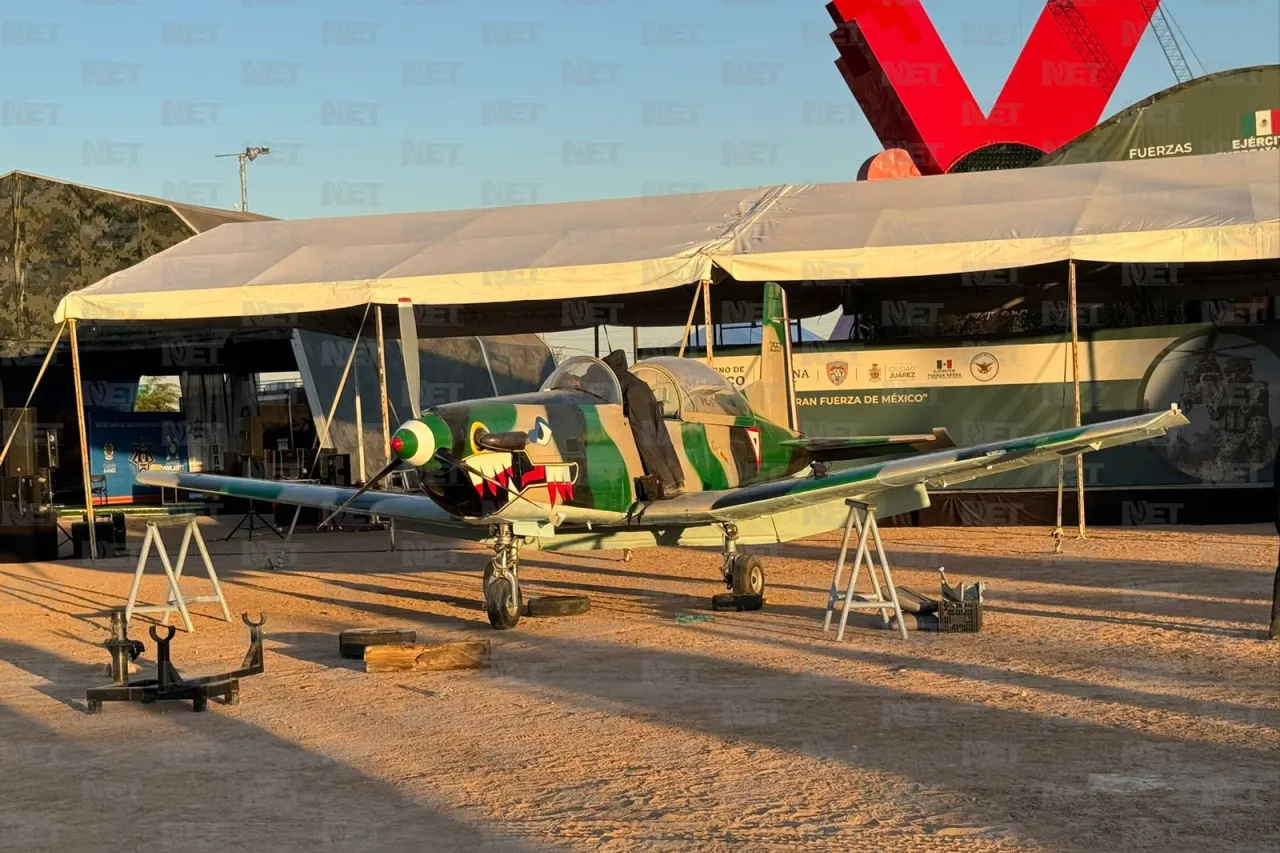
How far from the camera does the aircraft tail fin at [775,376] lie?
1630 cm

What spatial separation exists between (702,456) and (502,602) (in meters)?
2.73

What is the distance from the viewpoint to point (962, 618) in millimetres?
10711

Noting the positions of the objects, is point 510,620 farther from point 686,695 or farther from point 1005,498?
point 1005,498

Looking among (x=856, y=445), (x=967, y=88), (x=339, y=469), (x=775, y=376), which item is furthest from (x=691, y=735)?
(x=967, y=88)

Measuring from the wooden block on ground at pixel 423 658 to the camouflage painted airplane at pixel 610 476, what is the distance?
165 cm

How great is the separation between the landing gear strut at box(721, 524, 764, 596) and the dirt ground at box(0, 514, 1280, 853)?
25 cm

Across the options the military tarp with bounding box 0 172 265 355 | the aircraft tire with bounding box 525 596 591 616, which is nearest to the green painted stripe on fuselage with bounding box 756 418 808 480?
the aircraft tire with bounding box 525 596 591 616

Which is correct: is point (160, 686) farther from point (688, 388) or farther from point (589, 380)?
point (688, 388)

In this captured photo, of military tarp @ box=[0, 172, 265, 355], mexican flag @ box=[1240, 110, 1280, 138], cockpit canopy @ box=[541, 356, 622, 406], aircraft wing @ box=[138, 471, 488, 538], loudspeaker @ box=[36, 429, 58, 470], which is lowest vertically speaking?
aircraft wing @ box=[138, 471, 488, 538]

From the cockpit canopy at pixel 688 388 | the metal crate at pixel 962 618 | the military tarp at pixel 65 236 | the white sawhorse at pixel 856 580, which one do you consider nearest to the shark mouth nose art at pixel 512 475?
the cockpit canopy at pixel 688 388

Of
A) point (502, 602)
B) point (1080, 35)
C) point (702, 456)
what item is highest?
point (1080, 35)

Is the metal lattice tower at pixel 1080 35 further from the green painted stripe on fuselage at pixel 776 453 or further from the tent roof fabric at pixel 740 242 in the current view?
the green painted stripe on fuselage at pixel 776 453

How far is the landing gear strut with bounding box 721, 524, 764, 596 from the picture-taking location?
12570 mm

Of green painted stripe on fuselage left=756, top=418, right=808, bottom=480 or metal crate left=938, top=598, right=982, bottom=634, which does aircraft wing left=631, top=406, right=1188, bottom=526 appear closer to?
metal crate left=938, top=598, right=982, bottom=634
